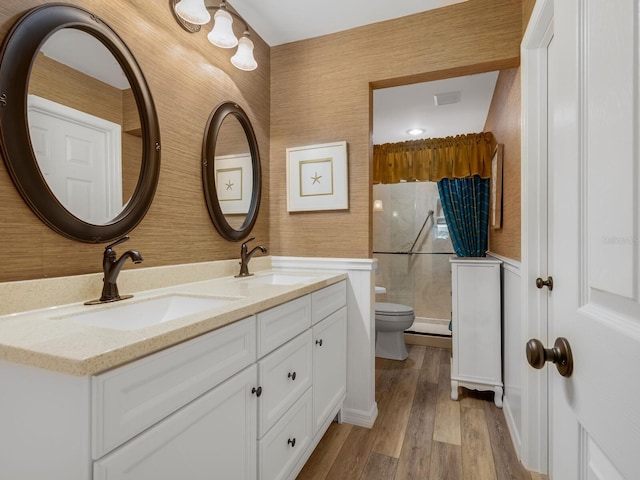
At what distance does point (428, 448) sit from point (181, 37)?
241 cm

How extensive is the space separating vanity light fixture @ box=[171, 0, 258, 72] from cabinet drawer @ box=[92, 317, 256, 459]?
52.1 inches

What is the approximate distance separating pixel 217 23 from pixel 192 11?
183 millimetres

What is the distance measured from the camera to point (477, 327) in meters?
2.28

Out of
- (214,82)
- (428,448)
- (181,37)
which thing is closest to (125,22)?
(181,37)

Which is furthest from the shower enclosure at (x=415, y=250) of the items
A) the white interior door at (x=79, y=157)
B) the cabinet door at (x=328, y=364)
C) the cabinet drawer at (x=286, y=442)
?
the white interior door at (x=79, y=157)

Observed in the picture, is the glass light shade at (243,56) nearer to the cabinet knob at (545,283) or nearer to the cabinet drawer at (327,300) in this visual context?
the cabinet drawer at (327,300)

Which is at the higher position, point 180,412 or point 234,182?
point 234,182

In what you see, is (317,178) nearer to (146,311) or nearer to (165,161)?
(165,161)

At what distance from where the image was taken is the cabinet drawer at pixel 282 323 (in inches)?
44.7

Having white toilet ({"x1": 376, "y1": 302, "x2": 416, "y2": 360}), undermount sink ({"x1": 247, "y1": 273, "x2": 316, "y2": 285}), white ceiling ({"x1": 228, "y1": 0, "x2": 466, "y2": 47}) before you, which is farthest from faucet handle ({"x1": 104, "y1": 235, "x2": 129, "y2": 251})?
white toilet ({"x1": 376, "y1": 302, "x2": 416, "y2": 360})

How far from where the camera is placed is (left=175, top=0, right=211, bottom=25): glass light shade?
138 centimetres

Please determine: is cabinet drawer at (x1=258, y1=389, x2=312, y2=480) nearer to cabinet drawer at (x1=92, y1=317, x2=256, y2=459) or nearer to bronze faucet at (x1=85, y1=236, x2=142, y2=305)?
cabinet drawer at (x1=92, y1=317, x2=256, y2=459)

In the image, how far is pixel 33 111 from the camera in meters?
0.97

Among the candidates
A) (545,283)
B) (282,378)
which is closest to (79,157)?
(282,378)
